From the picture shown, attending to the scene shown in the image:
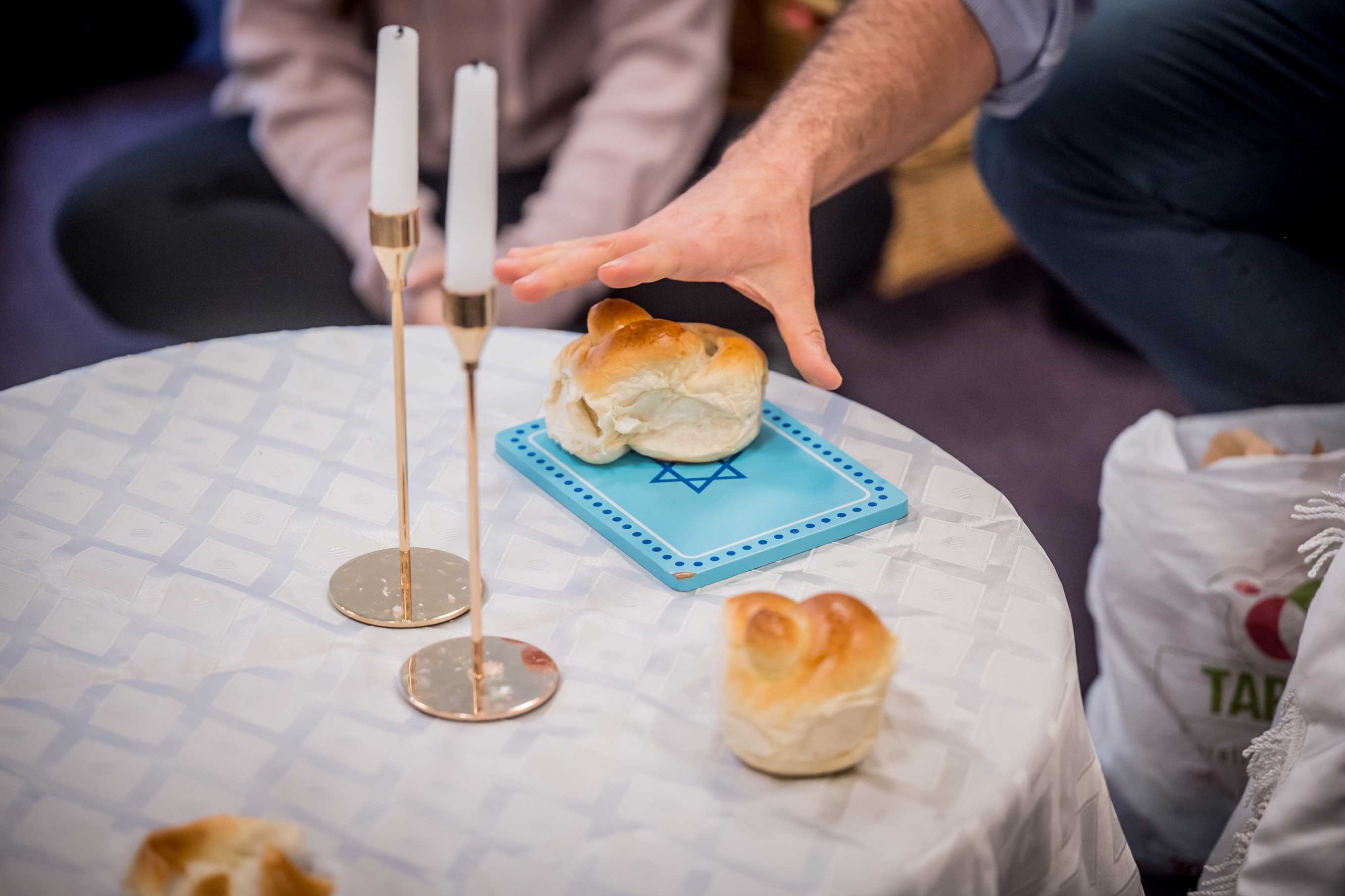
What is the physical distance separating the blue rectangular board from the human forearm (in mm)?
299

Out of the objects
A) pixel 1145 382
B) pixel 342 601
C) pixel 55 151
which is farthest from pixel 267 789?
pixel 55 151

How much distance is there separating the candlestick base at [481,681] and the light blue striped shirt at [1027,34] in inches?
32.4

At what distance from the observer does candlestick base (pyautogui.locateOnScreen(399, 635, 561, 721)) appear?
28.2 inches

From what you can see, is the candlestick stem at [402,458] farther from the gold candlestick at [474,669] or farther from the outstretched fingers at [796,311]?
the outstretched fingers at [796,311]

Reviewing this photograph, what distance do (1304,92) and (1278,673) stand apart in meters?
0.65

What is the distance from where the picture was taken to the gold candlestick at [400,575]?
0.78 metres

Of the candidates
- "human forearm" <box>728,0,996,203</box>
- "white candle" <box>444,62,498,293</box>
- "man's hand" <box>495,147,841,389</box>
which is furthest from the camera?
"human forearm" <box>728,0,996,203</box>

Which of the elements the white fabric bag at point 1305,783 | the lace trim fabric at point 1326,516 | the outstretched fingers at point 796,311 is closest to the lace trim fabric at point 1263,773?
the white fabric bag at point 1305,783

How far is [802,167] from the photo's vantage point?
3.51 ft

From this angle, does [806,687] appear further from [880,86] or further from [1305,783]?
[880,86]

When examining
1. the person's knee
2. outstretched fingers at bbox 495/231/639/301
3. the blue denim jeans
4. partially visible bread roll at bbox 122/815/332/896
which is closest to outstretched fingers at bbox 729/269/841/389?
outstretched fingers at bbox 495/231/639/301

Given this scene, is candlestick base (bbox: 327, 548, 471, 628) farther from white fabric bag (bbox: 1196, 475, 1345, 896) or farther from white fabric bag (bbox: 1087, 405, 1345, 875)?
white fabric bag (bbox: 1087, 405, 1345, 875)

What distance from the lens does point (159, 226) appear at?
5.60 ft

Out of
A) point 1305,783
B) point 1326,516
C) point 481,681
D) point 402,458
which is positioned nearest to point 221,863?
point 481,681
